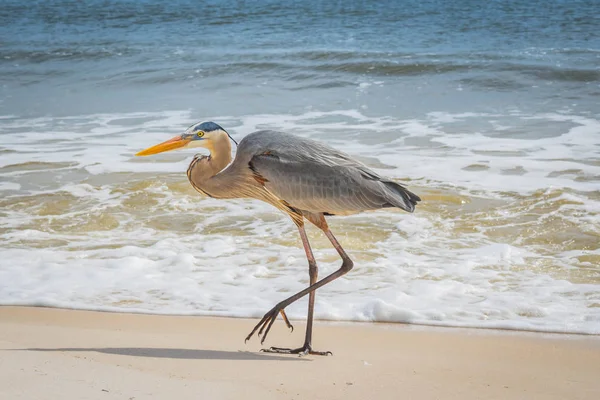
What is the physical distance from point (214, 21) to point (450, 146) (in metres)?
16.2

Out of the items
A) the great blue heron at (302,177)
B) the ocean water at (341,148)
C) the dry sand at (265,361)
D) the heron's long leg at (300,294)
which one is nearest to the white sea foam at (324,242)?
the ocean water at (341,148)

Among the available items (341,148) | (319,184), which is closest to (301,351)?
(319,184)

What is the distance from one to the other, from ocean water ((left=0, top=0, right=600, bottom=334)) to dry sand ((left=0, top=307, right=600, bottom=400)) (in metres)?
0.25

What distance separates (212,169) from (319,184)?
1.93ft

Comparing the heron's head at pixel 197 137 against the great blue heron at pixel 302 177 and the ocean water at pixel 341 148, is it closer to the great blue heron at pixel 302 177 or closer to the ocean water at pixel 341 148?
the great blue heron at pixel 302 177

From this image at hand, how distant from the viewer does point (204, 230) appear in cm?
623

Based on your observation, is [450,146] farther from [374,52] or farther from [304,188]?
[374,52]

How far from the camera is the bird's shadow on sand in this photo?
11.7ft

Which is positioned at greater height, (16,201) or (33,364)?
(33,364)

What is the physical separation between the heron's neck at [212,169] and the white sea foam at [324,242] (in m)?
0.74

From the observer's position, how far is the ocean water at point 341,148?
4820 millimetres

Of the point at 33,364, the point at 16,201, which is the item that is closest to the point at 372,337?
the point at 33,364

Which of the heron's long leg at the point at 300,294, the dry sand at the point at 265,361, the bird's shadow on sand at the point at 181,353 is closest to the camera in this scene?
the dry sand at the point at 265,361

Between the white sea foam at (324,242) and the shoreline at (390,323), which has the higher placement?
the shoreline at (390,323)
